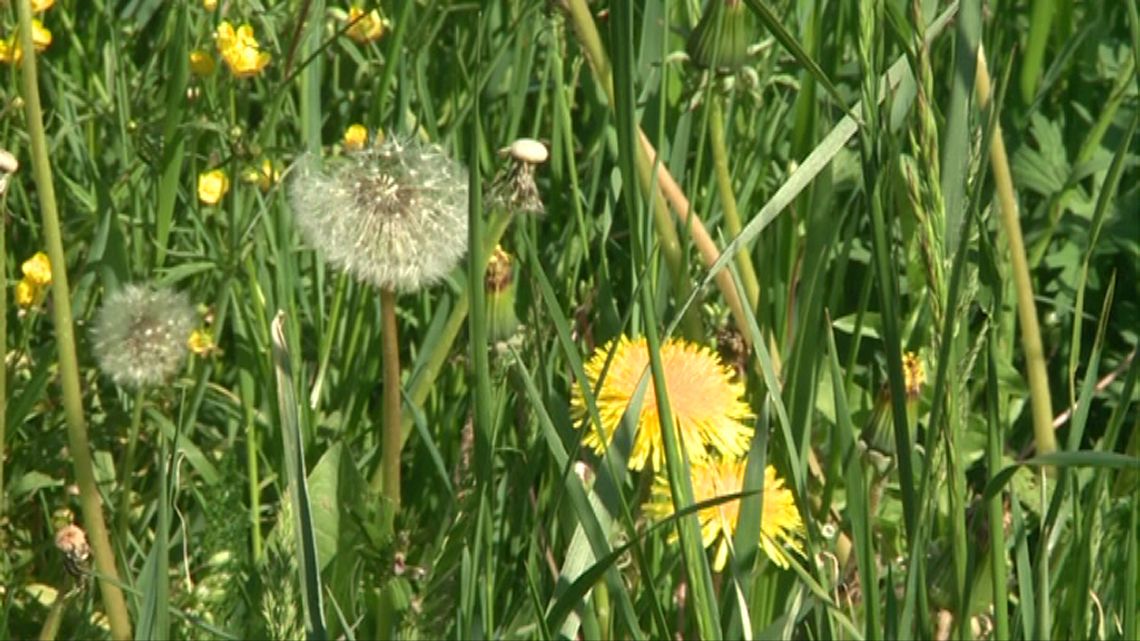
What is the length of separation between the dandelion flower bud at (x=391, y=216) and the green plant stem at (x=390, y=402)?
24mm

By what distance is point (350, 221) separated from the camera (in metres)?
1.54

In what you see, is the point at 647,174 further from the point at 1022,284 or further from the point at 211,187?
the point at 211,187

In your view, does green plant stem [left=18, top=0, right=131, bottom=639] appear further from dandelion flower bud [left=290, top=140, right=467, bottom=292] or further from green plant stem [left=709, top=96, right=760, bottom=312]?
green plant stem [left=709, top=96, right=760, bottom=312]

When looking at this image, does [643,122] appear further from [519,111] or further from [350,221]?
[350,221]

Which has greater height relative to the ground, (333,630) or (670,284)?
(670,284)

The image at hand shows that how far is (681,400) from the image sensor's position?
1.46 meters

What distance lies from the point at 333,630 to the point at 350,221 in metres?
0.36

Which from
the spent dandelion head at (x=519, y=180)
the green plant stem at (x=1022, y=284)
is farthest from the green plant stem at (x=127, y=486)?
the green plant stem at (x=1022, y=284)

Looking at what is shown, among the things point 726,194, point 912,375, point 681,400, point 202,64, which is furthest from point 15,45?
point 912,375

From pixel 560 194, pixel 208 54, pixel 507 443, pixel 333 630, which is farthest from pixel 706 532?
pixel 208 54

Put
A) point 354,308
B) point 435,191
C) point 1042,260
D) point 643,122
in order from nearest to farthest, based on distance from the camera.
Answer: point 435,191
point 354,308
point 643,122
point 1042,260

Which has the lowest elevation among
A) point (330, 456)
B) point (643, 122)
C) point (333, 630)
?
point (333, 630)

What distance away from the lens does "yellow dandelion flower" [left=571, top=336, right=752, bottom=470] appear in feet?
4.76

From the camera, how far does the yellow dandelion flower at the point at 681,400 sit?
57.2 inches
